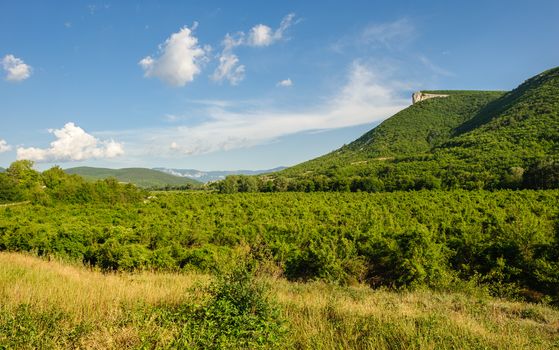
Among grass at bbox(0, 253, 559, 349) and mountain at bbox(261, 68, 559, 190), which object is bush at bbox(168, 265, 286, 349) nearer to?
grass at bbox(0, 253, 559, 349)

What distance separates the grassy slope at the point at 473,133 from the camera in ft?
198

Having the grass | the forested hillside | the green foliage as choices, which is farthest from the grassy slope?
the green foliage

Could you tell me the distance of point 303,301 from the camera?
6453 millimetres

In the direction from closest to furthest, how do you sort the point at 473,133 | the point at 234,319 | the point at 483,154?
the point at 234,319, the point at 483,154, the point at 473,133

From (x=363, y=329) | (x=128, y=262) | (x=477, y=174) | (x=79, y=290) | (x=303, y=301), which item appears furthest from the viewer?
(x=477, y=174)

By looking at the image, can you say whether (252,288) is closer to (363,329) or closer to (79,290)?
(363,329)

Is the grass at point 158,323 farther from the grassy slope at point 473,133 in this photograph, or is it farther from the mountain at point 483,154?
the grassy slope at point 473,133

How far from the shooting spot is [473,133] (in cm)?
8169

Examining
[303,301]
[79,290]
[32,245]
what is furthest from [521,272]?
[32,245]

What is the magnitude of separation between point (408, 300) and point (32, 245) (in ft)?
66.5

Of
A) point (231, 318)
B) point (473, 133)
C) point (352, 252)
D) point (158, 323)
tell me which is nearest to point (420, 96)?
point (473, 133)

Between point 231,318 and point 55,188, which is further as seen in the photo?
point 55,188

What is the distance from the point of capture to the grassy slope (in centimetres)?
6041

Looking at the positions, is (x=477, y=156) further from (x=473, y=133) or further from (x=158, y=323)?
(x=158, y=323)
